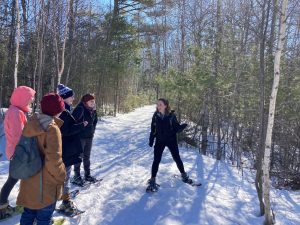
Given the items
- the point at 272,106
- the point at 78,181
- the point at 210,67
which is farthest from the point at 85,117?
the point at 210,67

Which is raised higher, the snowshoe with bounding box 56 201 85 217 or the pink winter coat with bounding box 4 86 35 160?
the pink winter coat with bounding box 4 86 35 160

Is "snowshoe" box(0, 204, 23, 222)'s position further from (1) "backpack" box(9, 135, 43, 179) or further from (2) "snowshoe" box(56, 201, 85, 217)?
(1) "backpack" box(9, 135, 43, 179)

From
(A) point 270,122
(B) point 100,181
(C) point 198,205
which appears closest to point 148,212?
(C) point 198,205

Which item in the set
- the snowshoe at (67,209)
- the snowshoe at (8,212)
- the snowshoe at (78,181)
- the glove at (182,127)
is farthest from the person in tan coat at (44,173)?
the glove at (182,127)

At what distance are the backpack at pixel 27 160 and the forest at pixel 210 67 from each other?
3.36 meters

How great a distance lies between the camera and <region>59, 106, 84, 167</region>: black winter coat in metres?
4.73

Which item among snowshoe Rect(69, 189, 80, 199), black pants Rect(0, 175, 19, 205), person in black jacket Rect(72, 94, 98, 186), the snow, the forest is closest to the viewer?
black pants Rect(0, 175, 19, 205)

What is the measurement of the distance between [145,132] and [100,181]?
294 inches

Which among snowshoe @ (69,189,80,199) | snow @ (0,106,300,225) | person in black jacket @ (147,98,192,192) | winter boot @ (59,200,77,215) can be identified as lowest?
snow @ (0,106,300,225)

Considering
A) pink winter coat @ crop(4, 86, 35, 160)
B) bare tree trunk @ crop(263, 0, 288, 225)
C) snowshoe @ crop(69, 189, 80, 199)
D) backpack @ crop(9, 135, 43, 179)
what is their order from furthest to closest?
1. snowshoe @ crop(69, 189, 80, 199)
2. bare tree trunk @ crop(263, 0, 288, 225)
3. pink winter coat @ crop(4, 86, 35, 160)
4. backpack @ crop(9, 135, 43, 179)

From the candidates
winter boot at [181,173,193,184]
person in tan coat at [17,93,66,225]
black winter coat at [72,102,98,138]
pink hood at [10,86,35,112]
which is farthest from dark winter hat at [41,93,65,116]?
winter boot at [181,173,193,184]

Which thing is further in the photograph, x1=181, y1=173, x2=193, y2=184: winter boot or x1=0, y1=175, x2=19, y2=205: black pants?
→ x1=181, y1=173, x2=193, y2=184: winter boot

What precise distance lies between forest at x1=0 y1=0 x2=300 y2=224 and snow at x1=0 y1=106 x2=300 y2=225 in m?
0.61

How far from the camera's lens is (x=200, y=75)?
11.9 m
